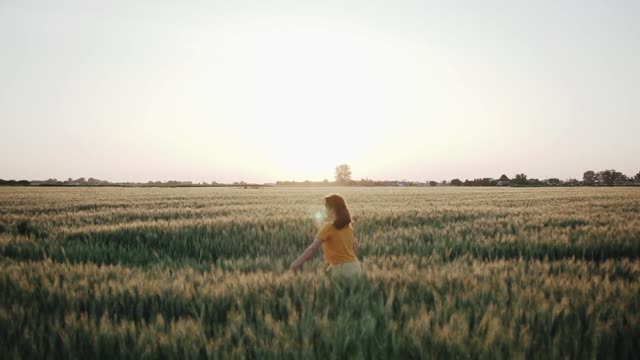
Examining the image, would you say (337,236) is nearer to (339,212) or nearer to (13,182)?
(339,212)

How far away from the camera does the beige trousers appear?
4.50m

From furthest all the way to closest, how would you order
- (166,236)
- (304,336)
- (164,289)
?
(166,236), (164,289), (304,336)

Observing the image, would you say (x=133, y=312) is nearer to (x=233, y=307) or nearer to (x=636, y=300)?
(x=233, y=307)

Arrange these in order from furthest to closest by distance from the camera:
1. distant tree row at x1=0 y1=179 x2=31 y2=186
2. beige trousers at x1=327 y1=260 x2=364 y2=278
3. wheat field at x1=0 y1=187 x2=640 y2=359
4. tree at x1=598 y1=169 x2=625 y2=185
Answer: tree at x1=598 y1=169 x2=625 y2=185
distant tree row at x1=0 y1=179 x2=31 y2=186
beige trousers at x1=327 y1=260 x2=364 y2=278
wheat field at x1=0 y1=187 x2=640 y2=359

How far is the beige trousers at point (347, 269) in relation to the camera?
4501 millimetres

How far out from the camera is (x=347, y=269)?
4680mm

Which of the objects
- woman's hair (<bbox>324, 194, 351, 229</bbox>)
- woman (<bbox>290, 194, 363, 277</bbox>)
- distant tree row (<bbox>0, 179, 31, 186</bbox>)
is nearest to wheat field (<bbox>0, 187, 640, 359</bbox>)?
woman (<bbox>290, 194, 363, 277</bbox>)

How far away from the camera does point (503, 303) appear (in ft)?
10.7

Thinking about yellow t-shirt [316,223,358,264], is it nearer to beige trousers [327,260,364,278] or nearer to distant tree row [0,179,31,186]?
beige trousers [327,260,364,278]

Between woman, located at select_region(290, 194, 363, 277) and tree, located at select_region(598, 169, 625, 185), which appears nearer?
woman, located at select_region(290, 194, 363, 277)

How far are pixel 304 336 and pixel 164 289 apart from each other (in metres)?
1.91

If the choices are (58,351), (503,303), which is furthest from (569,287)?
(58,351)

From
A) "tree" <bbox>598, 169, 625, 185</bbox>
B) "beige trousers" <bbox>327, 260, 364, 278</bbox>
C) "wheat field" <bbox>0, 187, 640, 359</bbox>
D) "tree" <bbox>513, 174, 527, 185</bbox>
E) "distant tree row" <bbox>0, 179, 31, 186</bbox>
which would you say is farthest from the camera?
"tree" <bbox>598, 169, 625, 185</bbox>

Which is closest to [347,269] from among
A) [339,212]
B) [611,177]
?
[339,212]
